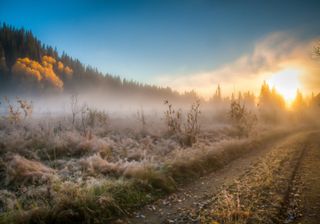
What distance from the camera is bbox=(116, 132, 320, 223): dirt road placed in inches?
183

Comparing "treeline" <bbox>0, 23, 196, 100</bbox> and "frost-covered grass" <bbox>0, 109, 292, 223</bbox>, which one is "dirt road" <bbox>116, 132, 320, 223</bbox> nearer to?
"frost-covered grass" <bbox>0, 109, 292, 223</bbox>

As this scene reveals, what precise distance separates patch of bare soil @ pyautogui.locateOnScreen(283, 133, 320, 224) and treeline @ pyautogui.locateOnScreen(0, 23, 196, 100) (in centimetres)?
5503

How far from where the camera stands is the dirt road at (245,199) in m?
4.65

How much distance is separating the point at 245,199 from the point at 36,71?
56794 mm

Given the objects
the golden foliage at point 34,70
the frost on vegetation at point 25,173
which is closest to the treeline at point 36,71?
the golden foliage at point 34,70

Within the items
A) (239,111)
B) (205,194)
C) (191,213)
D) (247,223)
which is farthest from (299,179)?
(239,111)

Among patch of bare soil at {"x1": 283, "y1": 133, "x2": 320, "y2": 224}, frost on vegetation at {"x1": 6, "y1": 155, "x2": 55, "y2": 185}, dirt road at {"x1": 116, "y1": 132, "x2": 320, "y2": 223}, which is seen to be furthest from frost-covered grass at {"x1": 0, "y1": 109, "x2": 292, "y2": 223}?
patch of bare soil at {"x1": 283, "y1": 133, "x2": 320, "y2": 224}

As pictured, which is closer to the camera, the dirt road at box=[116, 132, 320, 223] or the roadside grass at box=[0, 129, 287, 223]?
the roadside grass at box=[0, 129, 287, 223]

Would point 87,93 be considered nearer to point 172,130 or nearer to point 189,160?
point 172,130

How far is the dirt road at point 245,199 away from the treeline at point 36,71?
5317cm

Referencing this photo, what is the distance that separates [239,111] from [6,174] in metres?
16.4

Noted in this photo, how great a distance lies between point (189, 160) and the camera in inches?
338

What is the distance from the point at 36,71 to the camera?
49281mm

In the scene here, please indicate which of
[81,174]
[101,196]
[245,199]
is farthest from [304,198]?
[81,174]
